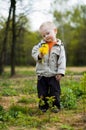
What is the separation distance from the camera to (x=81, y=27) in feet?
216

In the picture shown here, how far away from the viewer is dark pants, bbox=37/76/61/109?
716 centimetres

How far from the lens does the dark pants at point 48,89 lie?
23.5 ft

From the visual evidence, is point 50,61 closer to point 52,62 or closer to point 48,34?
point 52,62

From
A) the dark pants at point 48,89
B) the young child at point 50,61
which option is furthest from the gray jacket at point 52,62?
the dark pants at point 48,89

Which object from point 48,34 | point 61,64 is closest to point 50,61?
point 61,64

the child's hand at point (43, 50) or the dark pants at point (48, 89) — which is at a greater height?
the child's hand at point (43, 50)

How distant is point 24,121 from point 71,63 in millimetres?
62962

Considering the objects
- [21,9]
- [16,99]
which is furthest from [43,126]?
[21,9]

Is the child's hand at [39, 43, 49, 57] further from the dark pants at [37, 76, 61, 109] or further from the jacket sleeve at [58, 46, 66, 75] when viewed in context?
the dark pants at [37, 76, 61, 109]

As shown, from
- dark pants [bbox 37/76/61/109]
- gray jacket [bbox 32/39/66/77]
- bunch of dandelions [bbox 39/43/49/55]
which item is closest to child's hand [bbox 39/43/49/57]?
bunch of dandelions [bbox 39/43/49/55]

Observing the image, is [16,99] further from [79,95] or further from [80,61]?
[80,61]

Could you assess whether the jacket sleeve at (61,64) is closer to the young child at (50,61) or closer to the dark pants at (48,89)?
the young child at (50,61)

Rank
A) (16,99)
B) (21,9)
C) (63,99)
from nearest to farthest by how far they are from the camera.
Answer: (63,99), (16,99), (21,9)

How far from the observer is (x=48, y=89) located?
7336 millimetres
